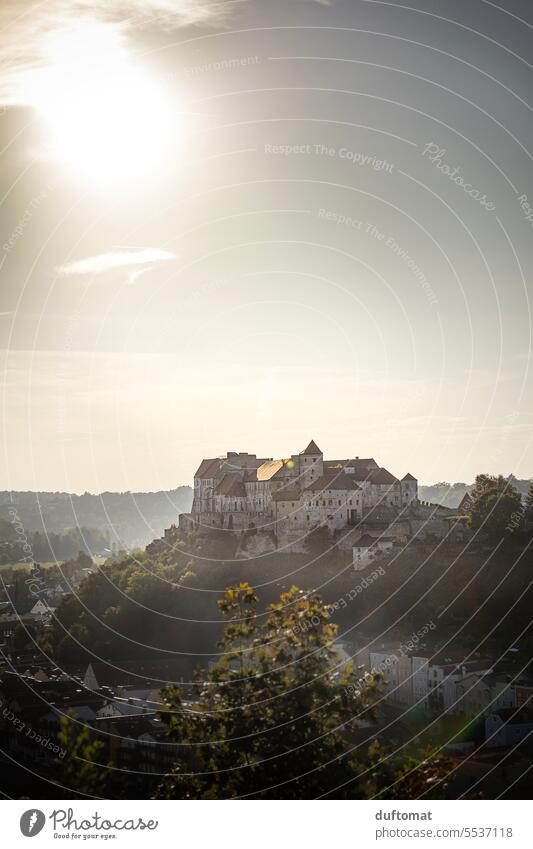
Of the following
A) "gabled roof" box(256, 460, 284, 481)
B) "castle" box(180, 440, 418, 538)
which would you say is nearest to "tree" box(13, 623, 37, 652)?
"castle" box(180, 440, 418, 538)

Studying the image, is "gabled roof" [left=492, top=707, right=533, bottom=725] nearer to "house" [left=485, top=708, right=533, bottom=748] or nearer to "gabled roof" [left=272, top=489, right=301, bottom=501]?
"house" [left=485, top=708, right=533, bottom=748]

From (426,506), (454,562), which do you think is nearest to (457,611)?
(454,562)

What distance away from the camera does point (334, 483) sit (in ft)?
180

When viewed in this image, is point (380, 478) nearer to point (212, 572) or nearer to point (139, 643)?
point (212, 572)

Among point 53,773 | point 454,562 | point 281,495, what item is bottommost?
point 53,773

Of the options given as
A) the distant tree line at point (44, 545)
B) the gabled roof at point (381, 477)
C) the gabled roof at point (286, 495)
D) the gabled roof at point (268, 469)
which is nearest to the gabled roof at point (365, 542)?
the gabled roof at point (381, 477)

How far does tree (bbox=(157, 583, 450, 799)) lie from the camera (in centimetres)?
1598

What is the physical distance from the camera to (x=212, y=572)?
2343 inches

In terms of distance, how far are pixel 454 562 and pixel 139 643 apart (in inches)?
760

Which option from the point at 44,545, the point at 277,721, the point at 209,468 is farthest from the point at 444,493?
the point at 277,721
